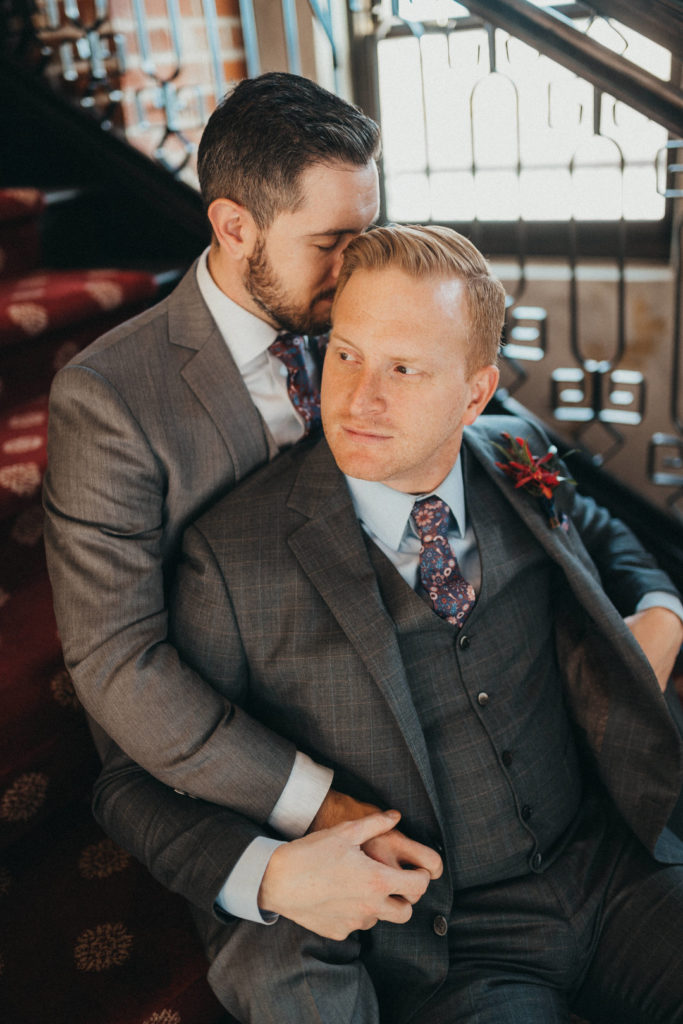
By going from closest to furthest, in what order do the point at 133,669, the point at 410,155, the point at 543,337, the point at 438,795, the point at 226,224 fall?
1. the point at 133,669
2. the point at 438,795
3. the point at 226,224
4. the point at 543,337
5. the point at 410,155

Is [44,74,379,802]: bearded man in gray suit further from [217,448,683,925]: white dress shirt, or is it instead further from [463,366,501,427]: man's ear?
[463,366,501,427]: man's ear

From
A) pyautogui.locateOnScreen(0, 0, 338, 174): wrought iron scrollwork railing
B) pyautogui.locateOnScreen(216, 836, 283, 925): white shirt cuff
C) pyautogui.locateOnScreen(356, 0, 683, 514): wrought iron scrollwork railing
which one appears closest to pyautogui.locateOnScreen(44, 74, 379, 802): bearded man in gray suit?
pyautogui.locateOnScreen(216, 836, 283, 925): white shirt cuff

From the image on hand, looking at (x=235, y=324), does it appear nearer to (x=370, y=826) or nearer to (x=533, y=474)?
(x=533, y=474)

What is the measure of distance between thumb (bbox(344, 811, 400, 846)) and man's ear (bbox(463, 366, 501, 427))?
0.65m

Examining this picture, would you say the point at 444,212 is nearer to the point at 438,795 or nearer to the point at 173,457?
the point at 173,457

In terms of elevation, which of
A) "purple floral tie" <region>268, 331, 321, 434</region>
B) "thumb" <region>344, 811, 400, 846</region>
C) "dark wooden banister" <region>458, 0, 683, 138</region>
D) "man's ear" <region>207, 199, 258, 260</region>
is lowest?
"thumb" <region>344, 811, 400, 846</region>

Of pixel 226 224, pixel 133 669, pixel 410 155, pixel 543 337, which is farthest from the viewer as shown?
pixel 410 155

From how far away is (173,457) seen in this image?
1388mm

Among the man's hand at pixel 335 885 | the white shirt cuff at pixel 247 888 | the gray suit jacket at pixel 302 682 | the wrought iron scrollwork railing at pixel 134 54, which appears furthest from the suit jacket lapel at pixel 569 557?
the wrought iron scrollwork railing at pixel 134 54

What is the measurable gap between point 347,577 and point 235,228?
66 cm

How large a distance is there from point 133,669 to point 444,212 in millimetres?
2662

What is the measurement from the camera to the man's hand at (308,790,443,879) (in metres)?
1.25

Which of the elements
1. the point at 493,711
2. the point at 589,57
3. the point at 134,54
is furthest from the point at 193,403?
the point at 134,54

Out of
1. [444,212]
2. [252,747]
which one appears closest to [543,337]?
[444,212]
